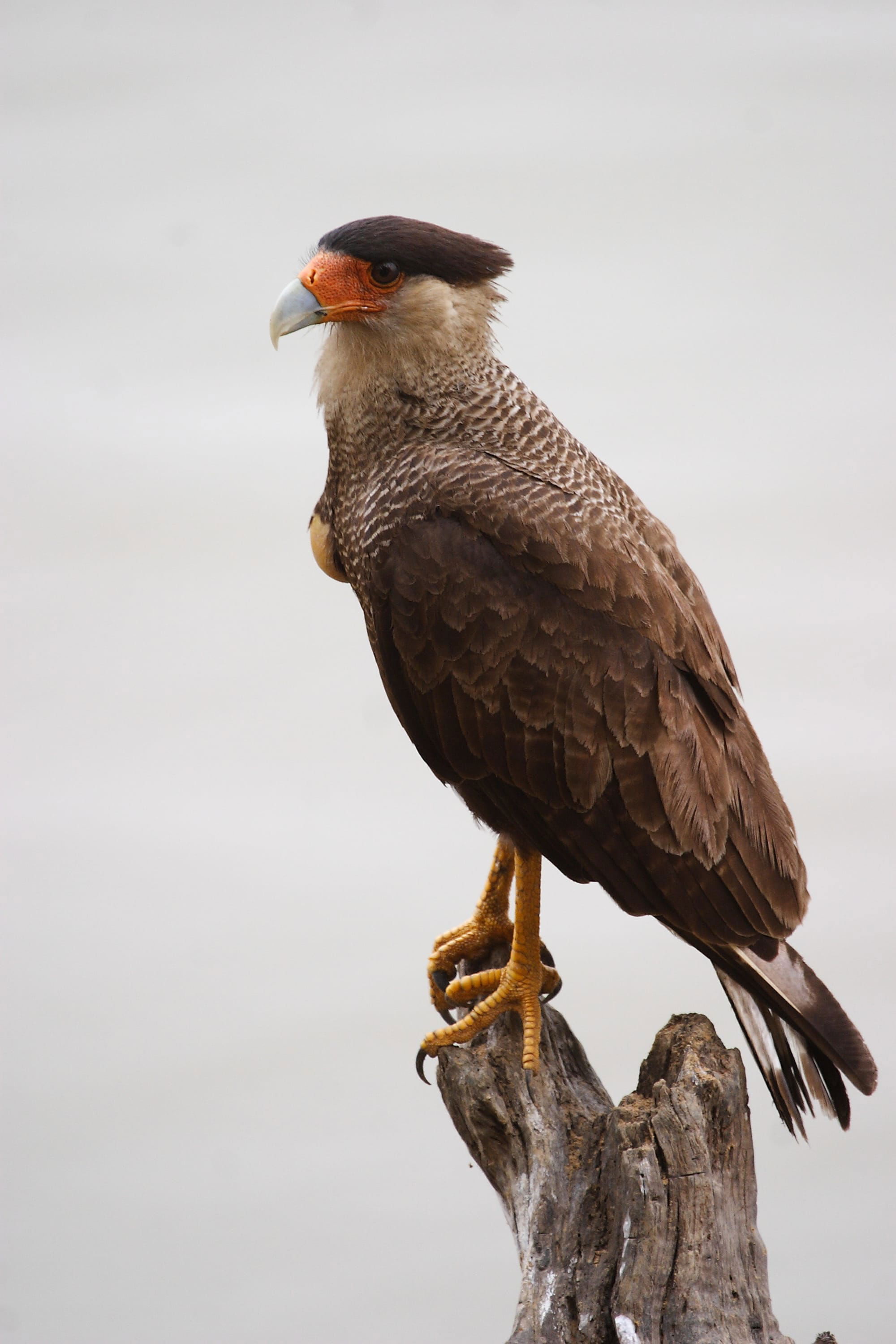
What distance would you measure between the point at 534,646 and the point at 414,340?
613 mm

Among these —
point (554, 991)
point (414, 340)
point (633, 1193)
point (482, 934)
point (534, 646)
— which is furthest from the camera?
point (482, 934)

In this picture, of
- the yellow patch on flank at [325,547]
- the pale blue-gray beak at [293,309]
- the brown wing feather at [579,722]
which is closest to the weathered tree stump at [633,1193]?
the brown wing feather at [579,722]

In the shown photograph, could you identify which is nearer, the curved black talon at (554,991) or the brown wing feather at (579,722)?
the brown wing feather at (579,722)

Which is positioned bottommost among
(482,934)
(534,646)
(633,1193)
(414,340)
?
(633,1193)

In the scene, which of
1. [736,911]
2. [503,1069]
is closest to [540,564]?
[736,911]

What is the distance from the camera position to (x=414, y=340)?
230 cm

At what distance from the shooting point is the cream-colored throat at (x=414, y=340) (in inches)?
89.6

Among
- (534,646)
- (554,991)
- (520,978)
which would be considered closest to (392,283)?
(534,646)

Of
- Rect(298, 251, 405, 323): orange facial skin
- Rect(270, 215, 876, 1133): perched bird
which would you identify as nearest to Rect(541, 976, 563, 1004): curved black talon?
Rect(270, 215, 876, 1133): perched bird

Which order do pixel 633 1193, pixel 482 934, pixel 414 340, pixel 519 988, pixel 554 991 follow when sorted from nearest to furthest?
pixel 633 1193 < pixel 414 340 < pixel 519 988 < pixel 554 991 < pixel 482 934

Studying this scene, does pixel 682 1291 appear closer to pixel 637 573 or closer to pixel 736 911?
pixel 736 911

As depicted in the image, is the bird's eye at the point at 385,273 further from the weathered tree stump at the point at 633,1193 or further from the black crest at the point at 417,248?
the weathered tree stump at the point at 633,1193

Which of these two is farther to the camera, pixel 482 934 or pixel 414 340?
pixel 482 934

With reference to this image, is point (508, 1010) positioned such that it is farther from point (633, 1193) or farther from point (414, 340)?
point (414, 340)
